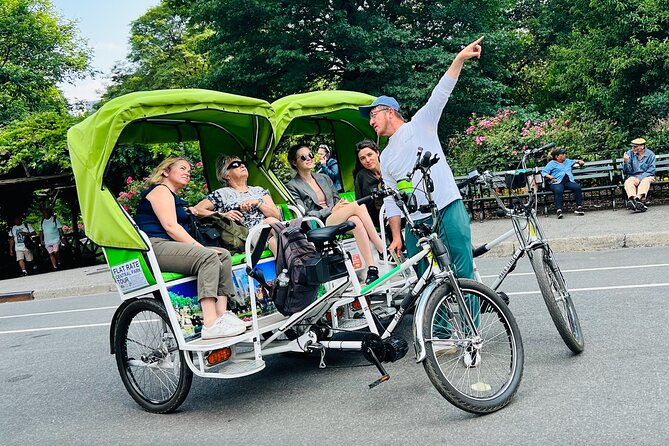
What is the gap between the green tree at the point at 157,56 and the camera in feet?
123

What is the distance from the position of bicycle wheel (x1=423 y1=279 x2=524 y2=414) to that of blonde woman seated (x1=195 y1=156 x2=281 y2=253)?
2.31 meters

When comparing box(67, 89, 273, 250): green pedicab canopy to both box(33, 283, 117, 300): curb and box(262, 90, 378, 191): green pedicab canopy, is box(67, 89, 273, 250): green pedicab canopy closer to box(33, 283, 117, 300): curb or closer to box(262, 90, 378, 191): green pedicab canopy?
box(262, 90, 378, 191): green pedicab canopy

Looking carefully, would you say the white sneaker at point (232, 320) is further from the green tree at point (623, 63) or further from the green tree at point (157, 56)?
the green tree at point (157, 56)

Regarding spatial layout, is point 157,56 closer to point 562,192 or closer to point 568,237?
point 562,192

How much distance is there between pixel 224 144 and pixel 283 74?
46.5ft

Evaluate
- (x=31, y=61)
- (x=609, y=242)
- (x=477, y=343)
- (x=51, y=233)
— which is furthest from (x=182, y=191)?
(x=31, y=61)

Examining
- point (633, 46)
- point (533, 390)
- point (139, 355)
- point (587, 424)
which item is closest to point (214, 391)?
point (139, 355)

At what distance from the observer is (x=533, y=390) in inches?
172

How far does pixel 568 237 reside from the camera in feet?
36.1

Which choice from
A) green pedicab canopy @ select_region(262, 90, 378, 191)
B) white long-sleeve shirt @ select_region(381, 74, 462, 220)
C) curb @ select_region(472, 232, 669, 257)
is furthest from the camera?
curb @ select_region(472, 232, 669, 257)

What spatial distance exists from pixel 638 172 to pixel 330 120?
7771mm

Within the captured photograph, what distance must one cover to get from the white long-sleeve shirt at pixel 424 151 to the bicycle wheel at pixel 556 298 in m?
0.77

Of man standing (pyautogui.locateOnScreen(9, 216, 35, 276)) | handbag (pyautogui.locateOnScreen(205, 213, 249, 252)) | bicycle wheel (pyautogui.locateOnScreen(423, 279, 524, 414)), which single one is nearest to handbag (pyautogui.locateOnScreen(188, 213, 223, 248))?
handbag (pyautogui.locateOnScreen(205, 213, 249, 252))

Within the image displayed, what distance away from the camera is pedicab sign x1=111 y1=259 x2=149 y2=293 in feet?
16.2
